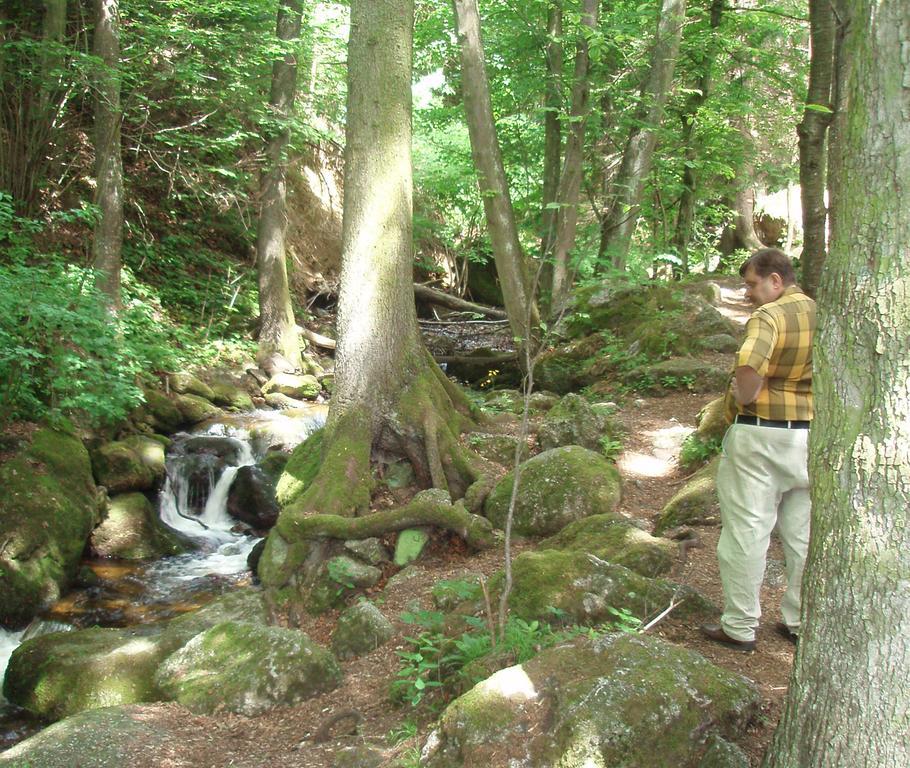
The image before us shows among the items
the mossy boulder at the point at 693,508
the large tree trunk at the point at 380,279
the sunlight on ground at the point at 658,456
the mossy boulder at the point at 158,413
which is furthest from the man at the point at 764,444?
the mossy boulder at the point at 158,413

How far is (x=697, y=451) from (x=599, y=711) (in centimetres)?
444

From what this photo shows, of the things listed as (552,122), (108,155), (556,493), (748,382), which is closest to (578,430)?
(556,493)

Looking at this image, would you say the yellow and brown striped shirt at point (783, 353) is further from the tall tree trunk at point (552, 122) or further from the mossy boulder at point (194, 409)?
the mossy boulder at point (194, 409)

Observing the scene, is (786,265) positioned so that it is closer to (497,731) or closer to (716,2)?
(497,731)

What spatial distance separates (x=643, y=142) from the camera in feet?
36.7

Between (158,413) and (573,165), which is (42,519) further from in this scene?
(573,165)

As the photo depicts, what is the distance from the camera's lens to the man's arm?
3.44 meters

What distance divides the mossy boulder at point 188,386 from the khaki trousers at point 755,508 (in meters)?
9.38

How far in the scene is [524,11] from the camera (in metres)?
11.1

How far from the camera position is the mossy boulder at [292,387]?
12.8m

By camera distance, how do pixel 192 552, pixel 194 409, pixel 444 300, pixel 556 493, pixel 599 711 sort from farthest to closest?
pixel 444 300
pixel 194 409
pixel 192 552
pixel 556 493
pixel 599 711

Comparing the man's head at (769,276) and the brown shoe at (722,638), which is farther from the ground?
the man's head at (769,276)

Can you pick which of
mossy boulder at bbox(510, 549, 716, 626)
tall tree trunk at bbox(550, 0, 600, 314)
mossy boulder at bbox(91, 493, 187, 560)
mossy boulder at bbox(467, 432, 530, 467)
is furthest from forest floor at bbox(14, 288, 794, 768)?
tall tree trunk at bbox(550, 0, 600, 314)

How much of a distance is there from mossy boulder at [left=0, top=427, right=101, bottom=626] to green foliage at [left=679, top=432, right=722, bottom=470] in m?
6.14
